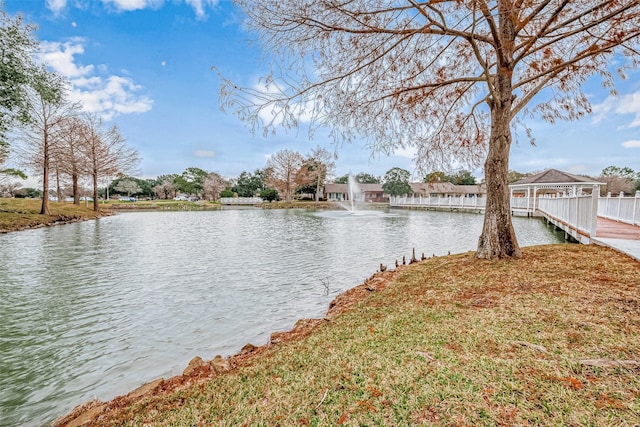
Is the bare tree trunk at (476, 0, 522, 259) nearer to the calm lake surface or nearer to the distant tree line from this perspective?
the calm lake surface

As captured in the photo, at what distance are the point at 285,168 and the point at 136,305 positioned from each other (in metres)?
47.6

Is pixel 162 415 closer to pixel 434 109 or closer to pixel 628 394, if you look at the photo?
pixel 628 394

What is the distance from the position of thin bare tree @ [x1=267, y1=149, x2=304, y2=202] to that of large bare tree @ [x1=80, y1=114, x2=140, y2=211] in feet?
79.7

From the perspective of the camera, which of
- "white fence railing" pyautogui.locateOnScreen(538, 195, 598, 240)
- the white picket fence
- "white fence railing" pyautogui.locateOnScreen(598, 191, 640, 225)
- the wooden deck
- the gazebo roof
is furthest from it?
the gazebo roof

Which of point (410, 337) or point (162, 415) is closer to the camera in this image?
point (162, 415)

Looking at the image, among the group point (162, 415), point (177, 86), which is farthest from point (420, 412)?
point (177, 86)

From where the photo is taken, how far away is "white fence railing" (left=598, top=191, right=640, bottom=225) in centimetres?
1019

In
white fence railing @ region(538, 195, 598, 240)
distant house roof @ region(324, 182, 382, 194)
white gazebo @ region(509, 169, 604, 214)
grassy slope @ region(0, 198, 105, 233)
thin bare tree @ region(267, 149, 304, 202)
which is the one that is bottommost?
grassy slope @ region(0, 198, 105, 233)

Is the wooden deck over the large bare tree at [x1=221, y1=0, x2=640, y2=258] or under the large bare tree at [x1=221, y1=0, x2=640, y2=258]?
under

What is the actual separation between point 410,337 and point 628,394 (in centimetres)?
155

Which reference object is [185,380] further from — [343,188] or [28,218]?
[343,188]

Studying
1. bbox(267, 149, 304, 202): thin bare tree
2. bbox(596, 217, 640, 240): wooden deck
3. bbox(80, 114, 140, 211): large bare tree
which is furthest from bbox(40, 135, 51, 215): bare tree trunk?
bbox(267, 149, 304, 202): thin bare tree

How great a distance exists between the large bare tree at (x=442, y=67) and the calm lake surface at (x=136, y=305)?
321 cm

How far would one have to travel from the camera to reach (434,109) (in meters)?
6.71
